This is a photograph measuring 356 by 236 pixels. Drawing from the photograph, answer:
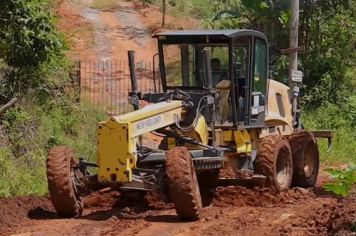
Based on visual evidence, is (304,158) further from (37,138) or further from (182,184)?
(37,138)

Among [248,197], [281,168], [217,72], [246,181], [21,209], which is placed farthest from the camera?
[281,168]

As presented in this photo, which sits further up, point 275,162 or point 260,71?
point 260,71

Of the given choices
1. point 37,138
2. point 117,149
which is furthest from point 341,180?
point 37,138

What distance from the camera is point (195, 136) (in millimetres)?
11945

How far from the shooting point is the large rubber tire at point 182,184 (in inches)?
412

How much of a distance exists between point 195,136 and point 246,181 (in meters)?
1.20

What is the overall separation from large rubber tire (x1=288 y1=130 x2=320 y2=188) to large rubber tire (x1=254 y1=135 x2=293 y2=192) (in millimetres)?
663

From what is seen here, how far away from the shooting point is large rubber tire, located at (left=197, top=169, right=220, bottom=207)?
494 inches

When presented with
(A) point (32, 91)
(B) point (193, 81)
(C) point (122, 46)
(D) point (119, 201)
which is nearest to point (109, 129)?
(D) point (119, 201)

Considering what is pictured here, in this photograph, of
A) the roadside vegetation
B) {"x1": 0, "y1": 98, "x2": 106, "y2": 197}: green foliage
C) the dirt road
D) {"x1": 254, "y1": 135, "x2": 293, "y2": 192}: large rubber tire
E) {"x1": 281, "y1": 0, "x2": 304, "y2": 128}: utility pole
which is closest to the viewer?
the dirt road

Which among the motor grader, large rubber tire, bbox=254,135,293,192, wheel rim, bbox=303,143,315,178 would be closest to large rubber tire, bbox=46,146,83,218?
the motor grader

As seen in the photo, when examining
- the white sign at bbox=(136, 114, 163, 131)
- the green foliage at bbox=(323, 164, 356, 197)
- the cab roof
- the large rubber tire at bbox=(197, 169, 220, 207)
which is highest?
the cab roof

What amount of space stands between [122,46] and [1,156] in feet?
55.5

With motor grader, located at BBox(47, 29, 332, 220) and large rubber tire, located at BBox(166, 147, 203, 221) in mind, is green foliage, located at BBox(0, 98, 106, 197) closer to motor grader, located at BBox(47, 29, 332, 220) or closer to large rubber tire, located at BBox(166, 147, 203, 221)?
motor grader, located at BBox(47, 29, 332, 220)
